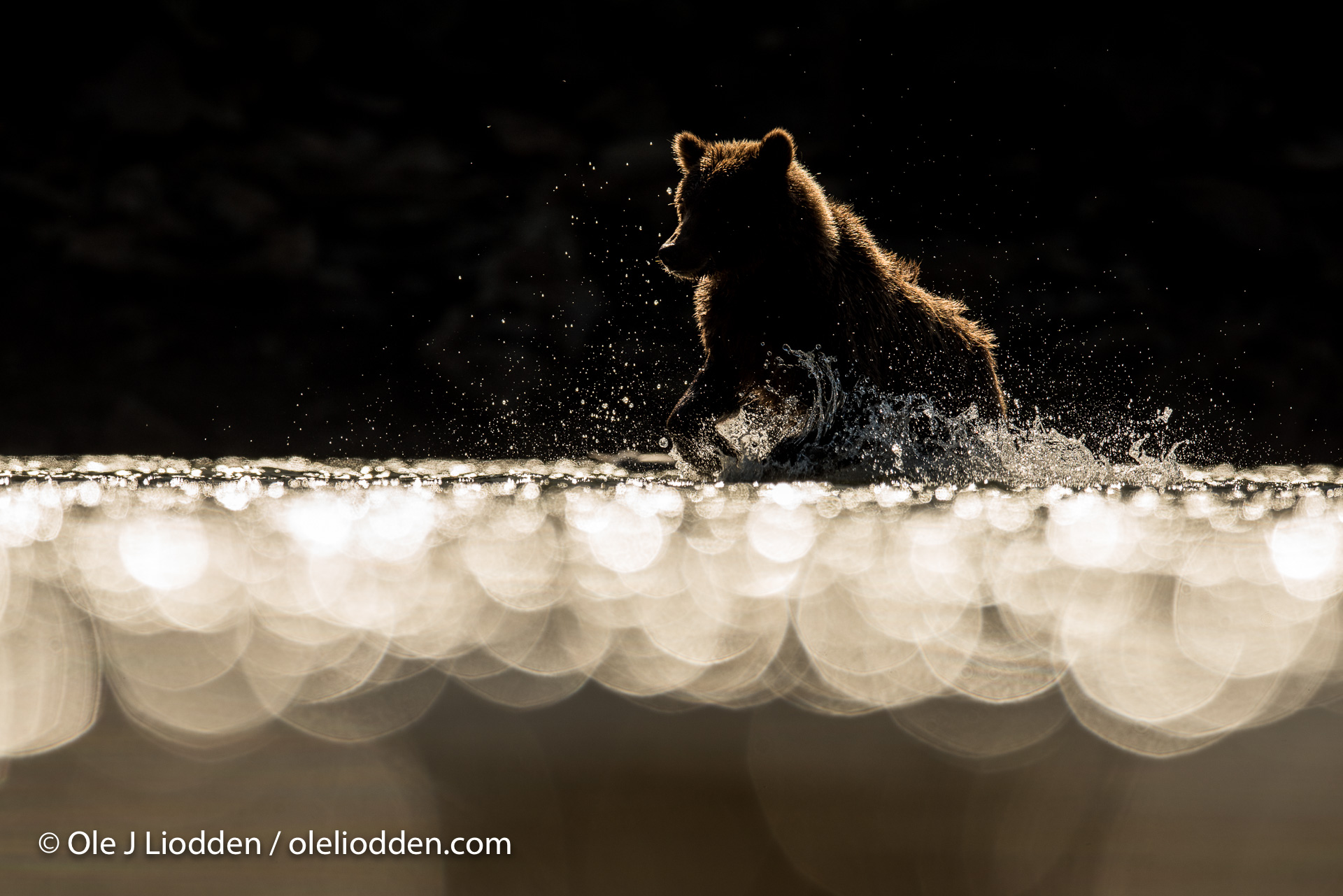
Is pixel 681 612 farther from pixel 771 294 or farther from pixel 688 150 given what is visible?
pixel 688 150

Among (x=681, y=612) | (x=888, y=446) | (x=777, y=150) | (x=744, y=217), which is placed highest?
(x=777, y=150)

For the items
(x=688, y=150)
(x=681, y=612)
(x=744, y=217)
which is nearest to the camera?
(x=681, y=612)

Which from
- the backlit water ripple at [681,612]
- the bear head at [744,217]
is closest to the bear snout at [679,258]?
the bear head at [744,217]

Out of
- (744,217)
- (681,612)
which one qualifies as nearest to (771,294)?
(744,217)

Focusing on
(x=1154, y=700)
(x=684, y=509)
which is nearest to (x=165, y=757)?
(x=1154, y=700)

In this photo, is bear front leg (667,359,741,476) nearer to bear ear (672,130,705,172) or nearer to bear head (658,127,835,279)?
bear head (658,127,835,279)

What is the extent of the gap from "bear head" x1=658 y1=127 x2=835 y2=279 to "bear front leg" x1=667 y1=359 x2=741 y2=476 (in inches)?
18.1

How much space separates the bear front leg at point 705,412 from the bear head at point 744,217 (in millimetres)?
459

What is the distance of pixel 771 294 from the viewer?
15.4 ft

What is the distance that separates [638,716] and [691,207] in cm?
375

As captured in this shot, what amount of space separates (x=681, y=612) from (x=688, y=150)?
138 inches

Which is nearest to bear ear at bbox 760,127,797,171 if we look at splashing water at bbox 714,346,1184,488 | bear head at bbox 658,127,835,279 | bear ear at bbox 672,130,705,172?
bear head at bbox 658,127,835,279

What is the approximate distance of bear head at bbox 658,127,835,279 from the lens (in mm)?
4664

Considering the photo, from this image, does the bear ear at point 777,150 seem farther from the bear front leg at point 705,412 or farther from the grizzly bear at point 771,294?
the bear front leg at point 705,412
